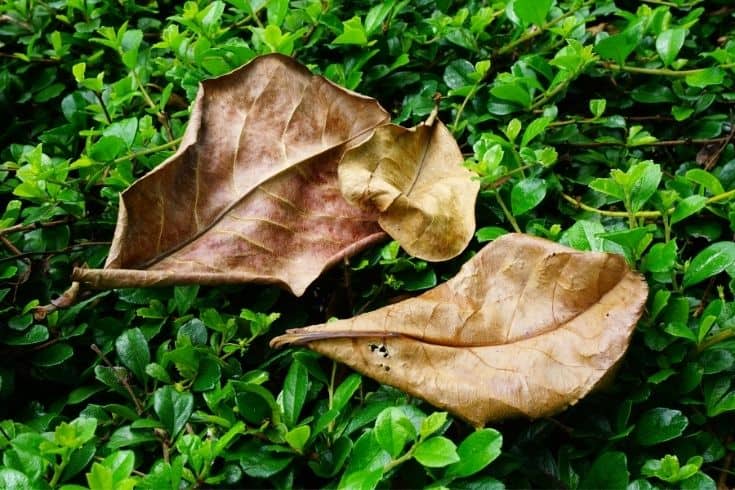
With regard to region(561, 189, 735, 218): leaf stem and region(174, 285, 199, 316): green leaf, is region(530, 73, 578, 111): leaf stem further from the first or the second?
region(174, 285, 199, 316): green leaf

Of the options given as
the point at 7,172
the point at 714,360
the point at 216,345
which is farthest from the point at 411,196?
the point at 7,172

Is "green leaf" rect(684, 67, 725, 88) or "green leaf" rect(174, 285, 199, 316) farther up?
"green leaf" rect(684, 67, 725, 88)

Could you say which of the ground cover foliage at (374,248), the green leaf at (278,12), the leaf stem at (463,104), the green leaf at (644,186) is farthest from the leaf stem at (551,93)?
the green leaf at (278,12)

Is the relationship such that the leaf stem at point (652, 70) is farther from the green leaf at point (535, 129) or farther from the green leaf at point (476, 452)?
the green leaf at point (476, 452)

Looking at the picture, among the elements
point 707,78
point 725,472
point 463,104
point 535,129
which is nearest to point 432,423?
point 725,472

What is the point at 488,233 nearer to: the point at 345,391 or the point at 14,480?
the point at 345,391

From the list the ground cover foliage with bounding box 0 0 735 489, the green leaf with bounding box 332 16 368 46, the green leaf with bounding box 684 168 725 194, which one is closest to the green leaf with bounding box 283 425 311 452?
the ground cover foliage with bounding box 0 0 735 489

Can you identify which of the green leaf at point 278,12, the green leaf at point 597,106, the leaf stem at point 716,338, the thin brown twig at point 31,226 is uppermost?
the green leaf at point 278,12
